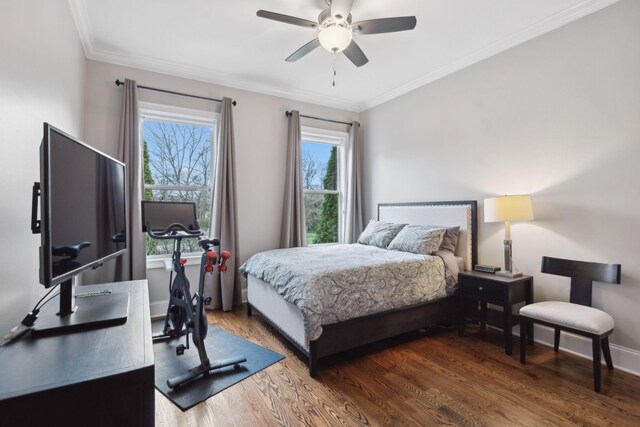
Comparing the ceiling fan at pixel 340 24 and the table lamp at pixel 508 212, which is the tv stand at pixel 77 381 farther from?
the table lamp at pixel 508 212

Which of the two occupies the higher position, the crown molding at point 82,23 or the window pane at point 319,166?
the crown molding at point 82,23

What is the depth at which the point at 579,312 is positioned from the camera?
7.32ft

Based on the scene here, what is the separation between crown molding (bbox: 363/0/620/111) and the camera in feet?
8.31

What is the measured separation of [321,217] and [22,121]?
3.69 meters

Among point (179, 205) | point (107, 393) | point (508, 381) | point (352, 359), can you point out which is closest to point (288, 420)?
point (352, 359)

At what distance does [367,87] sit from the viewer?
4277 mm

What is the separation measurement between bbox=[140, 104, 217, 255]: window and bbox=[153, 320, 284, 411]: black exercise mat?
4.65ft

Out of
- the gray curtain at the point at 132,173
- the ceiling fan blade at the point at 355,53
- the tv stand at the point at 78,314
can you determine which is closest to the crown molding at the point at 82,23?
the gray curtain at the point at 132,173

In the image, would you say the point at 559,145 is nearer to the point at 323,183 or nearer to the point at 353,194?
the point at 353,194

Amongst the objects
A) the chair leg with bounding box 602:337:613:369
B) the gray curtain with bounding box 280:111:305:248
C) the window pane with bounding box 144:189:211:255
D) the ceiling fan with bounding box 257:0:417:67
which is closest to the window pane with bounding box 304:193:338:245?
the gray curtain with bounding box 280:111:305:248

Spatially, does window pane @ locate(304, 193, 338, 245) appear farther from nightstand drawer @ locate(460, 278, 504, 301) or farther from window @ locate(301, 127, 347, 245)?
nightstand drawer @ locate(460, 278, 504, 301)

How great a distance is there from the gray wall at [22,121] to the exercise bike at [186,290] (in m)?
0.87

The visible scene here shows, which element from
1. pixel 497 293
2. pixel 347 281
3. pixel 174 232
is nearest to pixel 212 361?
pixel 174 232

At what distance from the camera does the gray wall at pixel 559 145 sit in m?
2.37
